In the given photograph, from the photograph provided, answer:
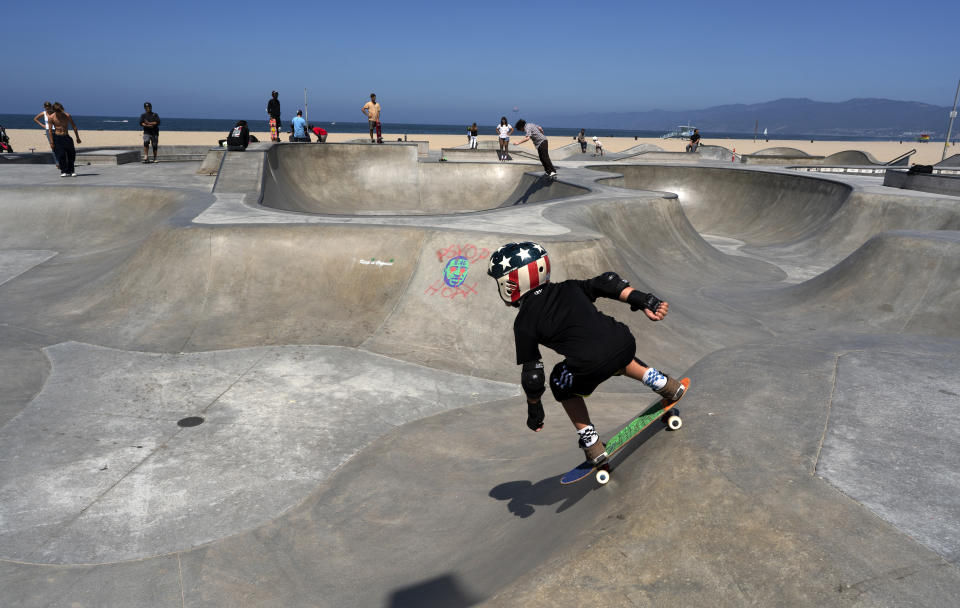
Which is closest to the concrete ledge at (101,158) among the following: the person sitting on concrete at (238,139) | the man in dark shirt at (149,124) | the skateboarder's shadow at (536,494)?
the man in dark shirt at (149,124)

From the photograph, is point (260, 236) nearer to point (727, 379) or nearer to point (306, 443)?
point (306, 443)

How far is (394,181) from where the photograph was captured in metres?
23.5

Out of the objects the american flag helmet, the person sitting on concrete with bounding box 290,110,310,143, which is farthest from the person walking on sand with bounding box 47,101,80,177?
the american flag helmet

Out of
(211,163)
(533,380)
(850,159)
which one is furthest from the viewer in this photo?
(850,159)

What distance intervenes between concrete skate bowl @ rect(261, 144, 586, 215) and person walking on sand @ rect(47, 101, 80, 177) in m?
6.49

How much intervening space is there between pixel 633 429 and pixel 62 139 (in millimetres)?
19854

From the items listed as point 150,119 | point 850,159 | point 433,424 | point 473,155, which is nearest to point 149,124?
point 150,119

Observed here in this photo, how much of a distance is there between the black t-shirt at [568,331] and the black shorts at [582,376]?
32 mm

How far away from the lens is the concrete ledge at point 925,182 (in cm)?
1791

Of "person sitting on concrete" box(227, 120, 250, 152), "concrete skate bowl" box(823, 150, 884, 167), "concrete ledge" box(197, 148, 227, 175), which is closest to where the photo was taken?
"person sitting on concrete" box(227, 120, 250, 152)

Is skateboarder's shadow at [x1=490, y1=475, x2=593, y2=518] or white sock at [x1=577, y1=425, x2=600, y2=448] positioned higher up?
white sock at [x1=577, y1=425, x2=600, y2=448]

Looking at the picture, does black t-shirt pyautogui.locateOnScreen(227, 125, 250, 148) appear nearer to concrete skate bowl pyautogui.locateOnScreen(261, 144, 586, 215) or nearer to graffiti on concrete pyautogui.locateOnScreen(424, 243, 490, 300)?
concrete skate bowl pyautogui.locateOnScreen(261, 144, 586, 215)

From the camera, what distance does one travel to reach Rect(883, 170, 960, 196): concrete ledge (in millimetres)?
17906

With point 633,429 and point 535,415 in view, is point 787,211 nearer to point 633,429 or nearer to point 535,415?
point 633,429
